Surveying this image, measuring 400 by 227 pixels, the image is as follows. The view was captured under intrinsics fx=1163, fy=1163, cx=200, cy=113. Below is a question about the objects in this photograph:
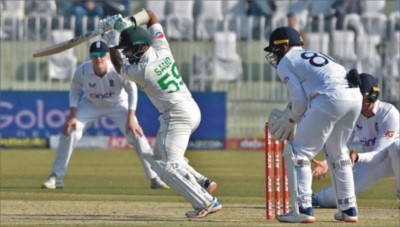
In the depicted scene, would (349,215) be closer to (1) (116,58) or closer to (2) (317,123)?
(2) (317,123)

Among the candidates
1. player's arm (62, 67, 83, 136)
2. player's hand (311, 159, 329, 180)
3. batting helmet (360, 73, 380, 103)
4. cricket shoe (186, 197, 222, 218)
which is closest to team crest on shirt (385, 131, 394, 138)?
batting helmet (360, 73, 380, 103)

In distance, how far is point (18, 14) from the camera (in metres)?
26.6

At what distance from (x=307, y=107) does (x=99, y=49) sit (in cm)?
495

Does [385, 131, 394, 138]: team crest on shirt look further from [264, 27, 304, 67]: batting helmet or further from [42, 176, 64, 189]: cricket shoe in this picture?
[42, 176, 64, 189]: cricket shoe

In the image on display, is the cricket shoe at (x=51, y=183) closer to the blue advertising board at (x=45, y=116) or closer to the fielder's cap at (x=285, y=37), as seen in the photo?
the fielder's cap at (x=285, y=37)

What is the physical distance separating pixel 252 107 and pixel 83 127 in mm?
10939

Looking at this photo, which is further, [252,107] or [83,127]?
[252,107]

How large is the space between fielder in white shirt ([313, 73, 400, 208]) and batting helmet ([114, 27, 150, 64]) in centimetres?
226

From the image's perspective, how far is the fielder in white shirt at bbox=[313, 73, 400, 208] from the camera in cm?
1150

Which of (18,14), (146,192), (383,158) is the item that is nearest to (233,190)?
(146,192)

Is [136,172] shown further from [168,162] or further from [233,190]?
[168,162]

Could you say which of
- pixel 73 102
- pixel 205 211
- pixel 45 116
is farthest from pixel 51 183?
pixel 45 116

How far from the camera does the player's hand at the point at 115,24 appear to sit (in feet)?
36.7

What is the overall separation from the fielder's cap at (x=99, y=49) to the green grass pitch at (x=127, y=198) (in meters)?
1.65
